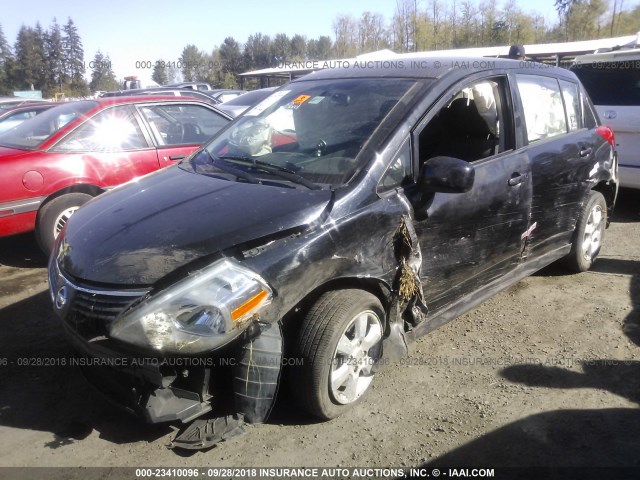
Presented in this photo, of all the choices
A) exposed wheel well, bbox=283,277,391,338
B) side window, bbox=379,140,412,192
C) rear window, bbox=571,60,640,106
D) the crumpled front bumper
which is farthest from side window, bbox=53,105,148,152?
rear window, bbox=571,60,640,106

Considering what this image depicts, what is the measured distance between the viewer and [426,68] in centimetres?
357

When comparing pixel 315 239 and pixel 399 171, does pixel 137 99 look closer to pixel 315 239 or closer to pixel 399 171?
pixel 399 171

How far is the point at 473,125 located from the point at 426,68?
655mm

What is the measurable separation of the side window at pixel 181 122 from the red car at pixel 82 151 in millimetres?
11

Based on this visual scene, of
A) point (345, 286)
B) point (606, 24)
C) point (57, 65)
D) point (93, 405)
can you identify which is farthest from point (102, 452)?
point (57, 65)

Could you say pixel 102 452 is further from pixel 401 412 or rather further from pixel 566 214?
pixel 566 214

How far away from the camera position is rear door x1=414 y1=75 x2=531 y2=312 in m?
3.22

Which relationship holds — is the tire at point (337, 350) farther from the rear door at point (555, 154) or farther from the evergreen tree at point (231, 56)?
the evergreen tree at point (231, 56)

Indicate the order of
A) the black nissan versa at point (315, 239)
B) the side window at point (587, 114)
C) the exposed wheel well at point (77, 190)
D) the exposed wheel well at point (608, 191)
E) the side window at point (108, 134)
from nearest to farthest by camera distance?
the black nissan versa at point (315, 239) → the side window at point (587, 114) → the exposed wheel well at point (608, 191) → the exposed wheel well at point (77, 190) → the side window at point (108, 134)

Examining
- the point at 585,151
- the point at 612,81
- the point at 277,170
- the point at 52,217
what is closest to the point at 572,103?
the point at 585,151

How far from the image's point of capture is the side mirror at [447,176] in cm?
290

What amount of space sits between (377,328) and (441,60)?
1.96 metres

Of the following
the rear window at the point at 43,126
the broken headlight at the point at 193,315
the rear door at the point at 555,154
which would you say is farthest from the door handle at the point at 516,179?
the rear window at the point at 43,126

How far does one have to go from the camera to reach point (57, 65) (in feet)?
212
